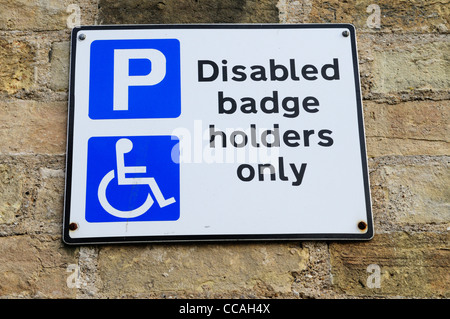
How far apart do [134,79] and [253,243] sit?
527 mm

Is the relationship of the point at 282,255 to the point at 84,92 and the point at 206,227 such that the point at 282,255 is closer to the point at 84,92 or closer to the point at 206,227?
the point at 206,227

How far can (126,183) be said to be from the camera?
119cm

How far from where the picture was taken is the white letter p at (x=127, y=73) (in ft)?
4.09

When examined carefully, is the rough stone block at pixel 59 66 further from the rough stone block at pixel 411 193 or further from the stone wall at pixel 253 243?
the rough stone block at pixel 411 193

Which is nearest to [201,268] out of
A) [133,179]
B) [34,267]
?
[133,179]

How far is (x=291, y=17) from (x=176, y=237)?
0.69 m

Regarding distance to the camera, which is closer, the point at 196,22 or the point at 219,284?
the point at 219,284

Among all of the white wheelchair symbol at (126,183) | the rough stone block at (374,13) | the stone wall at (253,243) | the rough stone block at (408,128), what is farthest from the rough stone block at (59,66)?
the rough stone block at (408,128)

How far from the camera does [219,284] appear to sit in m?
1.16

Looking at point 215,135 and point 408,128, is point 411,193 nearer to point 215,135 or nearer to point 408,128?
point 408,128

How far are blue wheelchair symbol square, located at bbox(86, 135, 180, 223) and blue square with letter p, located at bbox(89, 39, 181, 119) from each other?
0.08m
